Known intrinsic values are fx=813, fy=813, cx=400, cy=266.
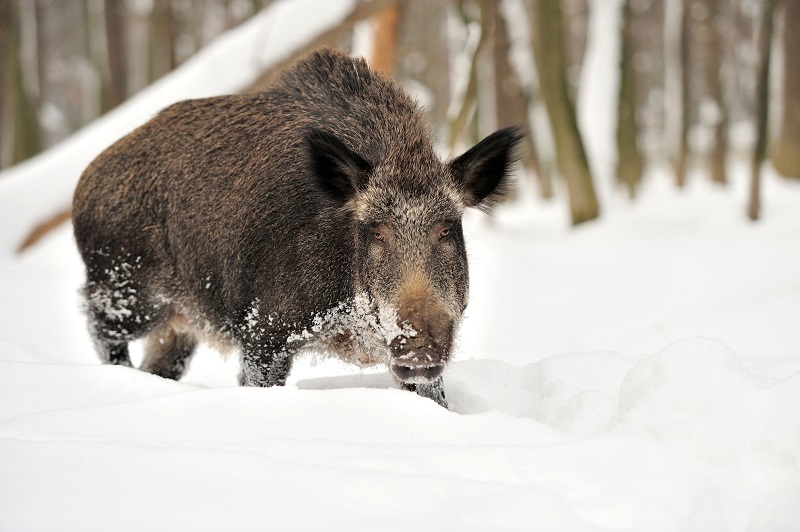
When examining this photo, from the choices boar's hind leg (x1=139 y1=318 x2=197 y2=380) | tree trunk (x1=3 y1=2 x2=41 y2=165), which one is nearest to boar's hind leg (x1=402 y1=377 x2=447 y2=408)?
boar's hind leg (x1=139 y1=318 x2=197 y2=380)

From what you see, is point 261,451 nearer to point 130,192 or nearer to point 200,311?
point 200,311

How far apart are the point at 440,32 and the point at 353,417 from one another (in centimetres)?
3401

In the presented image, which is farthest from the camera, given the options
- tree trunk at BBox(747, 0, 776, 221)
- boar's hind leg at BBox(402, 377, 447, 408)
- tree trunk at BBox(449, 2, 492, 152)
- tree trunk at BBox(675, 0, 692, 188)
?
tree trunk at BBox(675, 0, 692, 188)

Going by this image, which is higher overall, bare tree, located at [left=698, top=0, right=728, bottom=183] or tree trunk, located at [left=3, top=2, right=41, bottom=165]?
bare tree, located at [left=698, top=0, right=728, bottom=183]

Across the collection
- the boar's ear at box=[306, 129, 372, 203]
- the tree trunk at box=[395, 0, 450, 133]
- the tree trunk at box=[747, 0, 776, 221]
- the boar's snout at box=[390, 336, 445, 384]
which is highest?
the boar's ear at box=[306, 129, 372, 203]

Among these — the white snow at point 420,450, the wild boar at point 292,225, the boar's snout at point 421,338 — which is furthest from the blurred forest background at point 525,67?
the white snow at point 420,450

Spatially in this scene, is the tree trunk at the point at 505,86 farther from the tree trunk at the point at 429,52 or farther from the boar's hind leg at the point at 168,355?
the boar's hind leg at the point at 168,355

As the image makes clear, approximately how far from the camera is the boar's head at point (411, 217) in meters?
3.59

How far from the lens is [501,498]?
2281 mm

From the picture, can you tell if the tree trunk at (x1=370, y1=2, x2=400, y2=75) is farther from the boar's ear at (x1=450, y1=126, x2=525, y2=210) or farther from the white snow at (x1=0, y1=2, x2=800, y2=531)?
the white snow at (x1=0, y1=2, x2=800, y2=531)

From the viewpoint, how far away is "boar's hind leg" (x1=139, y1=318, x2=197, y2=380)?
542cm

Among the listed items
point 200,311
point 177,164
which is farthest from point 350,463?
point 177,164

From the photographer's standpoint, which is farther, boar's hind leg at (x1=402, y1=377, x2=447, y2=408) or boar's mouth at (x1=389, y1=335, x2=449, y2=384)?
boar's hind leg at (x1=402, y1=377, x2=447, y2=408)

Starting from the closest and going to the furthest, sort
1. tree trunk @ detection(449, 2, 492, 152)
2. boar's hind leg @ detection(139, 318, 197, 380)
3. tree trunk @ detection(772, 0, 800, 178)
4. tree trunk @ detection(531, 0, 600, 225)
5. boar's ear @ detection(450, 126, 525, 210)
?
boar's ear @ detection(450, 126, 525, 210)
boar's hind leg @ detection(139, 318, 197, 380)
tree trunk @ detection(772, 0, 800, 178)
tree trunk @ detection(449, 2, 492, 152)
tree trunk @ detection(531, 0, 600, 225)
